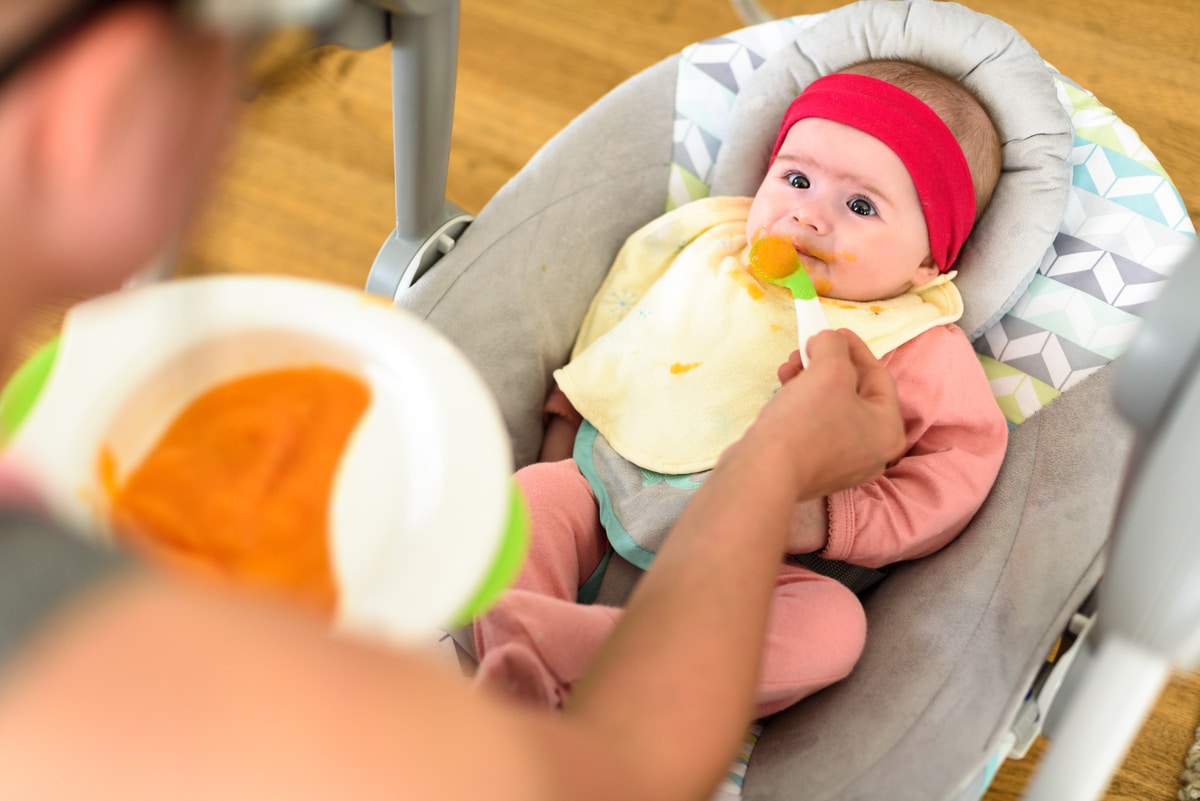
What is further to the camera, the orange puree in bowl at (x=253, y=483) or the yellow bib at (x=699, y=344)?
the yellow bib at (x=699, y=344)

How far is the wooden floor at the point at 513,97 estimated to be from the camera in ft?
5.68

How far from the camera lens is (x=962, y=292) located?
3.49 feet

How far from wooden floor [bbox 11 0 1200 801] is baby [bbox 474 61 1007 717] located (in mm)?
776

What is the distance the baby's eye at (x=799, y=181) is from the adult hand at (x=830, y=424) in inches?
13.1

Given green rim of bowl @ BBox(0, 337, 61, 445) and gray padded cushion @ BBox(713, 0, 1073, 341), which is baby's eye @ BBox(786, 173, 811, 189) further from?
green rim of bowl @ BBox(0, 337, 61, 445)

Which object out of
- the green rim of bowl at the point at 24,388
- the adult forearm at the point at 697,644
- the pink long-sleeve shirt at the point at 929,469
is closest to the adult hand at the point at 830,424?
the adult forearm at the point at 697,644

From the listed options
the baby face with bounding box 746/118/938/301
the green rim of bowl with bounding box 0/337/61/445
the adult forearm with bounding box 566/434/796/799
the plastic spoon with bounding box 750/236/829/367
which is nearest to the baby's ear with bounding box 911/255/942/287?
Answer: the baby face with bounding box 746/118/938/301

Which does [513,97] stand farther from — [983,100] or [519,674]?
[519,674]

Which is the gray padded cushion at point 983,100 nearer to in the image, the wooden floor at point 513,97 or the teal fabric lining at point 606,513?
the teal fabric lining at point 606,513

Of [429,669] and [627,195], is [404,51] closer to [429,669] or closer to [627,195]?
[627,195]

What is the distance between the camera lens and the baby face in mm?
1032

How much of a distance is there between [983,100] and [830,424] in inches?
22.5

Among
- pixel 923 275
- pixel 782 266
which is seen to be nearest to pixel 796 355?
pixel 782 266

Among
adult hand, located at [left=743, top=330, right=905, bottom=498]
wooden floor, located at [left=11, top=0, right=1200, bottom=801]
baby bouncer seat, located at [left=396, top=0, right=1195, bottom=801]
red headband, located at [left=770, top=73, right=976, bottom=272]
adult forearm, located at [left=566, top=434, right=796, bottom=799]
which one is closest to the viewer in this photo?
adult forearm, located at [left=566, top=434, right=796, bottom=799]
